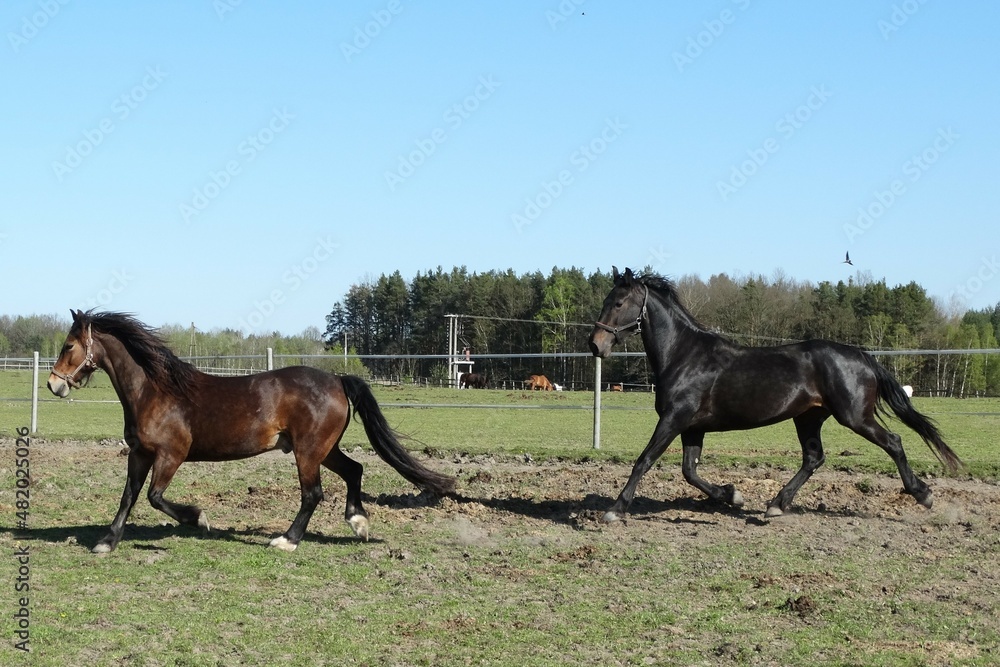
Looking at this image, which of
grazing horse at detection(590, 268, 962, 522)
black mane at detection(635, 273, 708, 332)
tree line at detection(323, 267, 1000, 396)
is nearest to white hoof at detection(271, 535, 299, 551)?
grazing horse at detection(590, 268, 962, 522)

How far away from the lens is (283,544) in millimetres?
6688

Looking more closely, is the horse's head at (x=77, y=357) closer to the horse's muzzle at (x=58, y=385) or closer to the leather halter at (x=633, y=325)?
the horse's muzzle at (x=58, y=385)

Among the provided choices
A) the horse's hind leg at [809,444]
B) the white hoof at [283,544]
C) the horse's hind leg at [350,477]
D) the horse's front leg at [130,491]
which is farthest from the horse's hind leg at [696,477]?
the horse's front leg at [130,491]

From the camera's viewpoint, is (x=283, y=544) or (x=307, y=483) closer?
(x=283, y=544)

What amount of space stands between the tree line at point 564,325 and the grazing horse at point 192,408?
19.2m

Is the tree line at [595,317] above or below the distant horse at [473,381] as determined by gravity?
above

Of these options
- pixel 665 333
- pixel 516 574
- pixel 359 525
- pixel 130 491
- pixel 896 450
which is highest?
pixel 665 333

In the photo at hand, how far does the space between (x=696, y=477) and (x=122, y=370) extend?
4.78m

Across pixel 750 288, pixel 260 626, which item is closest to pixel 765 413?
pixel 260 626

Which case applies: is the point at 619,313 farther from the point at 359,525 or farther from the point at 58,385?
the point at 58,385

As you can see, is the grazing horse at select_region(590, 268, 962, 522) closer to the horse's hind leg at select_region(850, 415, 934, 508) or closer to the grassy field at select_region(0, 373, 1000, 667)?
the horse's hind leg at select_region(850, 415, 934, 508)

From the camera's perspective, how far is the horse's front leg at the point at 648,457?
784cm

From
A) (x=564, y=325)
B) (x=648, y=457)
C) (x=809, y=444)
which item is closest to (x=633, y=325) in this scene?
(x=648, y=457)

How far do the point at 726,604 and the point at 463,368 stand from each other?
59.8 meters
